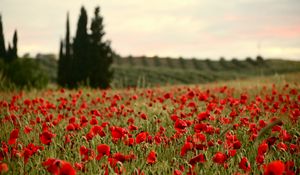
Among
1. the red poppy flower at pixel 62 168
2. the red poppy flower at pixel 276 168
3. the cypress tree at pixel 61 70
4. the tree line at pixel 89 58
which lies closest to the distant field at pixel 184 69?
the cypress tree at pixel 61 70

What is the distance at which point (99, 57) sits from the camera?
26766 mm

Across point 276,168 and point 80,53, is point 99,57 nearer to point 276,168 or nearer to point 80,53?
point 80,53

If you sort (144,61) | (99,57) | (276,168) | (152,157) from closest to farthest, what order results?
(276,168), (152,157), (99,57), (144,61)

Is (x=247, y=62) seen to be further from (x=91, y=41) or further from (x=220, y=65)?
(x=91, y=41)

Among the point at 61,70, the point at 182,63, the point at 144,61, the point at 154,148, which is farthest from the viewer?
the point at 144,61

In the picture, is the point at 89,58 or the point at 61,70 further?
the point at 61,70

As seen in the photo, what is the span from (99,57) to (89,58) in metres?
0.89

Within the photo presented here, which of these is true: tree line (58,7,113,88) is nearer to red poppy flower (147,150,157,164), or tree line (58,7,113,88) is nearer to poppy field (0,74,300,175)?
poppy field (0,74,300,175)

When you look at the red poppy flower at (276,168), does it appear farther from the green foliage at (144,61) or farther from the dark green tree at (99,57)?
the green foliage at (144,61)

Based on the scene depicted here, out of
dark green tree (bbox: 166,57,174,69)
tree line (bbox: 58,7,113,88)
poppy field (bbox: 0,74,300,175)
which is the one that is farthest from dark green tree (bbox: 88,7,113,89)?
dark green tree (bbox: 166,57,174,69)

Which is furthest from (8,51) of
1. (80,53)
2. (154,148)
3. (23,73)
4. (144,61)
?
(144,61)

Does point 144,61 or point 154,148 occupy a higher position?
point 144,61

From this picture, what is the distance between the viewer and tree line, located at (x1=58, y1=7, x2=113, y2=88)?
26.3 metres

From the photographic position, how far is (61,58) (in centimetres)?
3191
